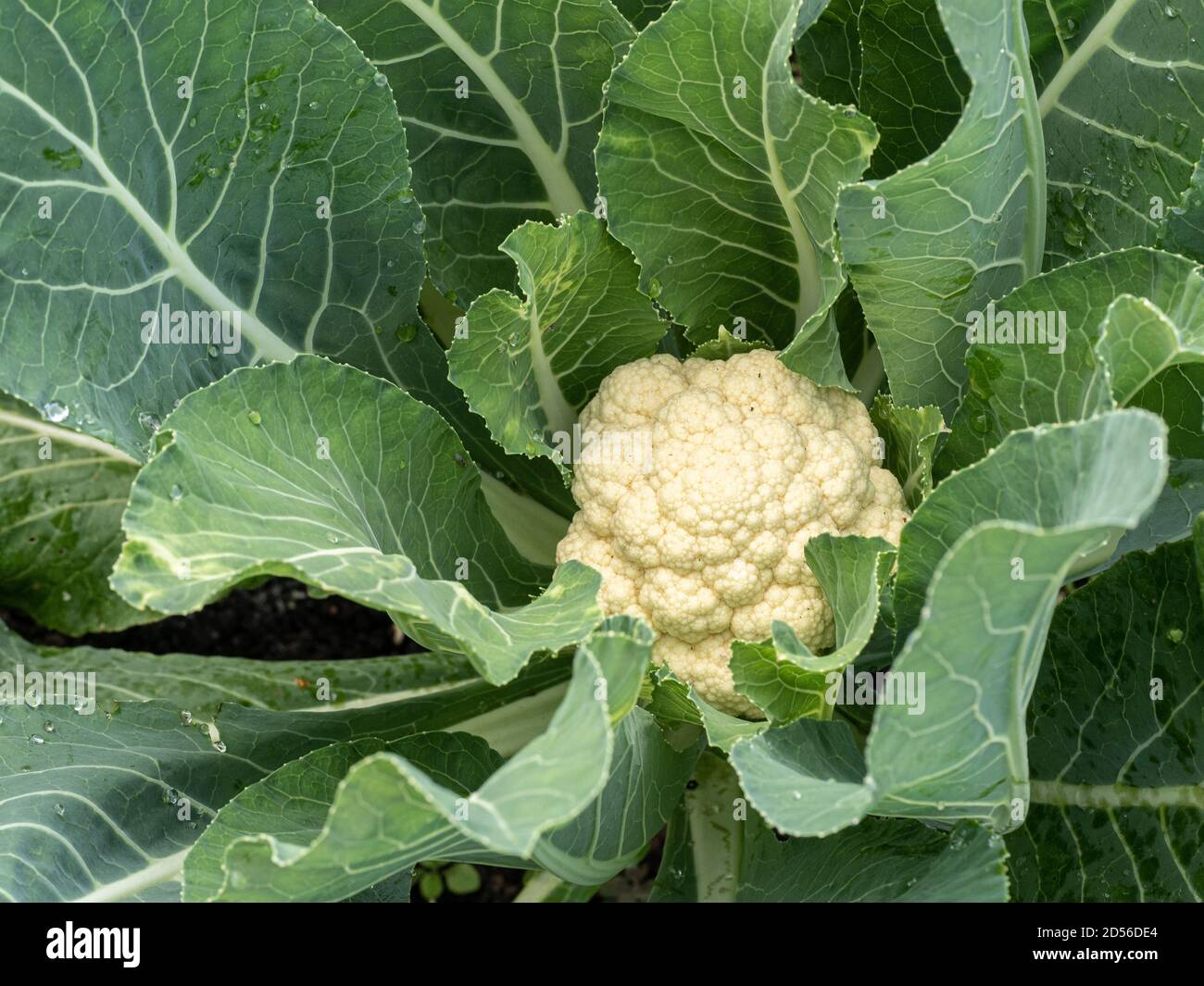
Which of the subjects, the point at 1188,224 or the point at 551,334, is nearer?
the point at 1188,224

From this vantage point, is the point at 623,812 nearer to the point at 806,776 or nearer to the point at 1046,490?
the point at 806,776

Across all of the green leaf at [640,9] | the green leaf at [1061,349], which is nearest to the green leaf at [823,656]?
the green leaf at [1061,349]

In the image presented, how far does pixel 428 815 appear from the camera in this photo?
130 cm

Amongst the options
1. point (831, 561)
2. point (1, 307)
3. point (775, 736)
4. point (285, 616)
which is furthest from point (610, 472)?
point (285, 616)

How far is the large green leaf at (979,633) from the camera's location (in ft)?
4.05

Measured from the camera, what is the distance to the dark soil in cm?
331

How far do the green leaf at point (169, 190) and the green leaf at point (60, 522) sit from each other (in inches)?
31.3

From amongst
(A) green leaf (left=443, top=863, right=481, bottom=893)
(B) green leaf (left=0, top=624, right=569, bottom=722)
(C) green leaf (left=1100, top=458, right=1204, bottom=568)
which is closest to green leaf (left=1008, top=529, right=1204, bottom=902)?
(C) green leaf (left=1100, top=458, right=1204, bottom=568)

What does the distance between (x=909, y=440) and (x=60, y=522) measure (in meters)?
1.78

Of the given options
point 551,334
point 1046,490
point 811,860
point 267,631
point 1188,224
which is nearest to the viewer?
point 1046,490

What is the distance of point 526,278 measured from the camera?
1.78 metres

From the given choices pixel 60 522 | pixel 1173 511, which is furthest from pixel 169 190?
pixel 1173 511

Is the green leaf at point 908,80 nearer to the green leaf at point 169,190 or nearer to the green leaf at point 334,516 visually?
the green leaf at point 169,190

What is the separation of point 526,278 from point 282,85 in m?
0.49
